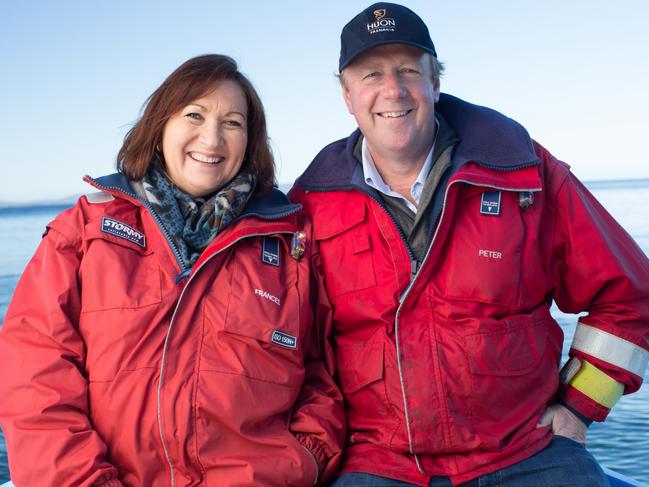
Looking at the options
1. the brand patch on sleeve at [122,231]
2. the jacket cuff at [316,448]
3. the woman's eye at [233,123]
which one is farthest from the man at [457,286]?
the brand patch on sleeve at [122,231]

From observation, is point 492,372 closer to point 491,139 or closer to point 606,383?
point 606,383

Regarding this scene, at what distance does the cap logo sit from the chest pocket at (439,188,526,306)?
72 cm

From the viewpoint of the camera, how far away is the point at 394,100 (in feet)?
8.76

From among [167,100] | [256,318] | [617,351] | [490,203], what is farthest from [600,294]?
[167,100]

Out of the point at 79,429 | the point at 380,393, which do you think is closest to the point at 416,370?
the point at 380,393

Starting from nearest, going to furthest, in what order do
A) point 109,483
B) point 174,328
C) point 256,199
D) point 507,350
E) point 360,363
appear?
point 109,483 < point 174,328 < point 507,350 < point 360,363 < point 256,199

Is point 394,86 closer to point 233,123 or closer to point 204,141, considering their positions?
point 233,123

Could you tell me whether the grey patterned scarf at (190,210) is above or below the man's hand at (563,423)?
above

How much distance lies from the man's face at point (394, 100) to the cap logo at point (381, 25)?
0.07 meters

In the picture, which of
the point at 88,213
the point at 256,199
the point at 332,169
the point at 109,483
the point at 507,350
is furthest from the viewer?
the point at 332,169

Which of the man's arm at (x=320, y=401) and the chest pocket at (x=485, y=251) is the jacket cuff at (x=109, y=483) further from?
the chest pocket at (x=485, y=251)

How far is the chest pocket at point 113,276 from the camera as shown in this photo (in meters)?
2.29

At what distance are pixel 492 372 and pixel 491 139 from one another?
3.02 ft

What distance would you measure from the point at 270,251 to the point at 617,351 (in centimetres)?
145
